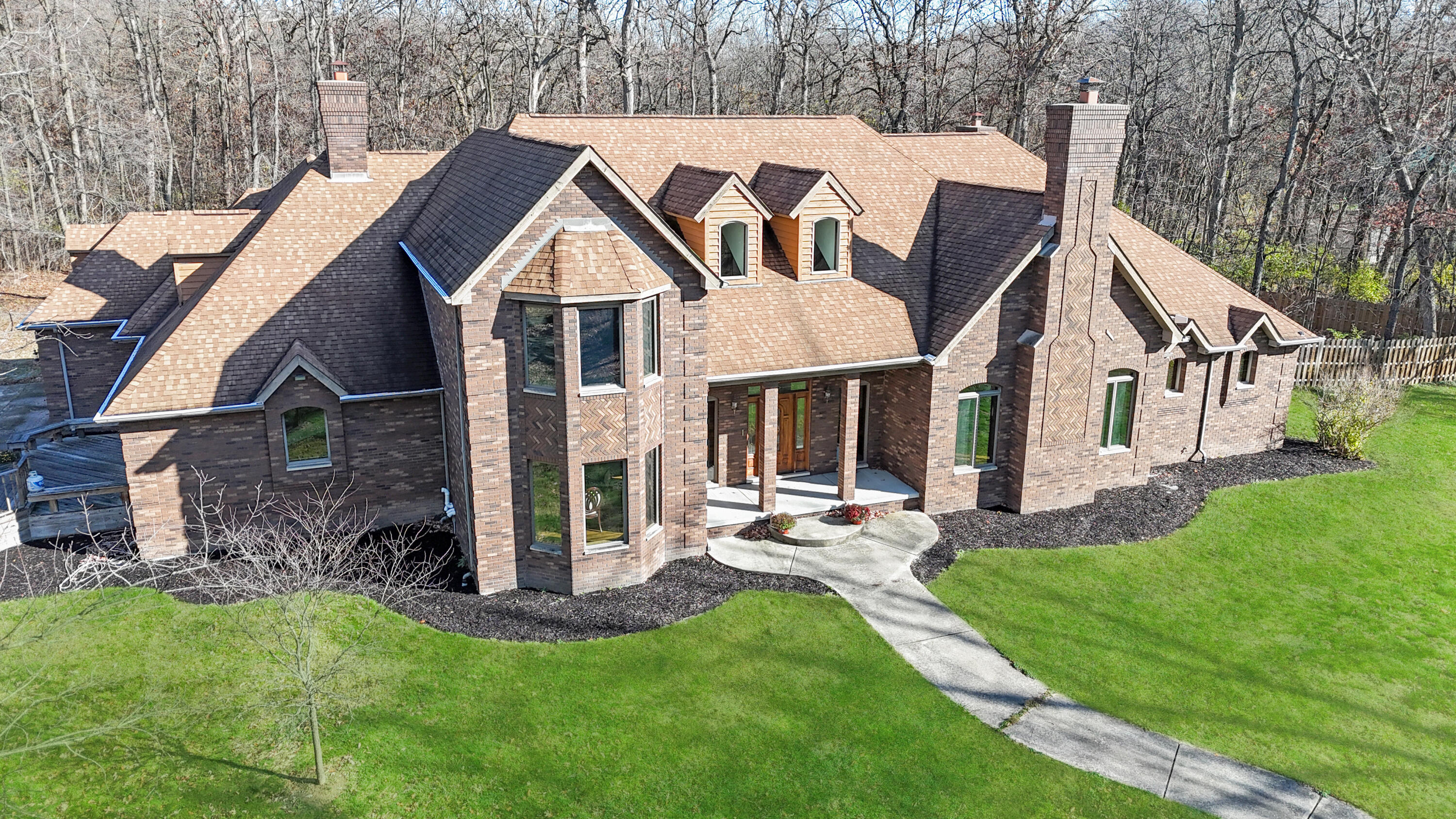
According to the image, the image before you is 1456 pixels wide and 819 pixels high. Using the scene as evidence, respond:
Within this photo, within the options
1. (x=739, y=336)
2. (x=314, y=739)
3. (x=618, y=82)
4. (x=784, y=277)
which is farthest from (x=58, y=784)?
(x=618, y=82)

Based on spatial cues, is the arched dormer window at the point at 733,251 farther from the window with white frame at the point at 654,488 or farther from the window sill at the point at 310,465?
the window sill at the point at 310,465

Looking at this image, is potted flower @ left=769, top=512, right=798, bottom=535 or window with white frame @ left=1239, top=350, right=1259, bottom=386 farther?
window with white frame @ left=1239, top=350, right=1259, bottom=386

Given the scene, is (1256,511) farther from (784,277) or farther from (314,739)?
(314,739)

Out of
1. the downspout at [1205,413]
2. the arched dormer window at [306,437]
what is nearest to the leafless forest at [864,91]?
the downspout at [1205,413]

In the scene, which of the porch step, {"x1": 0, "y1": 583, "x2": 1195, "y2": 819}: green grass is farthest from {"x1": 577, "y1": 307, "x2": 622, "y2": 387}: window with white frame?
the porch step

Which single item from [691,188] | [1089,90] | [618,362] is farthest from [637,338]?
[1089,90]

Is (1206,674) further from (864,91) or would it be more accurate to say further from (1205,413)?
(864,91)

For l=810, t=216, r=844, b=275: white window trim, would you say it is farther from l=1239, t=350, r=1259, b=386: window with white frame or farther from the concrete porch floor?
l=1239, t=350, r=1259, b=386: window with white frame
